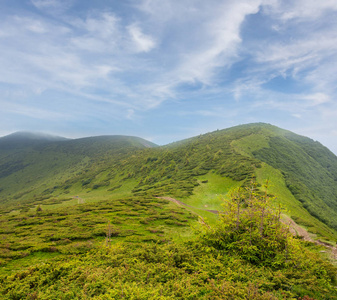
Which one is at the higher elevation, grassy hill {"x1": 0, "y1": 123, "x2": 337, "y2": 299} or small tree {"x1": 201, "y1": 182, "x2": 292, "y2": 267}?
small tree {"x1": 201, "y1": 182, "x2": 292, "y2": 267}

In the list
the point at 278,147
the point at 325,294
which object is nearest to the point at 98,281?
the point at 325,294

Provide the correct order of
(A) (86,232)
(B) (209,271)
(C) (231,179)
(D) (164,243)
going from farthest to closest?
(C) (231,179), (A) (86,232), (D) (164,243), (B) (209,271)

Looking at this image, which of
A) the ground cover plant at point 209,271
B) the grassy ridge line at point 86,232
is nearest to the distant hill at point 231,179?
the grassy ridge line at point 86,232

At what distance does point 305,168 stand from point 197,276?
4487 inches

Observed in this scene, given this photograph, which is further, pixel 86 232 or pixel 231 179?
pixel 231 179

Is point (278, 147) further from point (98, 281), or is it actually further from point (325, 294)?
point (98, 281)

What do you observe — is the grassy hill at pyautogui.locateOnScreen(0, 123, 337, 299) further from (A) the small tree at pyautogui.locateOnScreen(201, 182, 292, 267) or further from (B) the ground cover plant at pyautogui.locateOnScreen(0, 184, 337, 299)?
(A) the small tree at pyautogui.locateOnScreen(201, 182, 292, 267)

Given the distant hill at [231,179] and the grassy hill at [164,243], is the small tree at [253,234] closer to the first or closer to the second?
the grassy hill at [164,243]

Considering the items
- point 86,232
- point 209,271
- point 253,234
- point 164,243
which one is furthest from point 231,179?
point 209,271

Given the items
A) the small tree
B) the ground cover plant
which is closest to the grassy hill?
the ground cover plant

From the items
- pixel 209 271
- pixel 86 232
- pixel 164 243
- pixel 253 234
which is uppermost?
pixel 253 234

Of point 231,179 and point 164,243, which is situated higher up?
point 231,179

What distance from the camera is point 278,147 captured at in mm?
115062

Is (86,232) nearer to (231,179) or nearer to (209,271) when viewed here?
(209,271)
